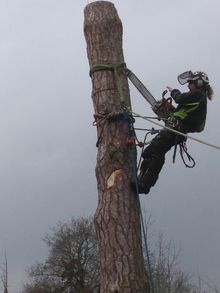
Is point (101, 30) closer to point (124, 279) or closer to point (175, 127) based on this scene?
point (175, 127)

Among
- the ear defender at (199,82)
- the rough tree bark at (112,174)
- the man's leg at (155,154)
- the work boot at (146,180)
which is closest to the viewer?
the rough tree bark at (112,174)

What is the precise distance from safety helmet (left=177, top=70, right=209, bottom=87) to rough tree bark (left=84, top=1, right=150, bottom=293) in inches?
25.7

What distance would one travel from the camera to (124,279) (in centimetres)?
504

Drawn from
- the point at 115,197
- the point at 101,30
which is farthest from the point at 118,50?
the point at 115,197

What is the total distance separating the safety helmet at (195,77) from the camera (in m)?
6.14

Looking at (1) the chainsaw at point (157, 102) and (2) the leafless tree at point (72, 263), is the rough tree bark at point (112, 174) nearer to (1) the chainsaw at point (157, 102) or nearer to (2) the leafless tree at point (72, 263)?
(1) the chainsaw at point (157, 102)

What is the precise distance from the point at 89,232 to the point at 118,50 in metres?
29.4

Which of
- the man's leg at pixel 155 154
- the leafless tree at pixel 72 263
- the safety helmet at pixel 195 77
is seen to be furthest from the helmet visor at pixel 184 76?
the leafless tree at pixel 72 263

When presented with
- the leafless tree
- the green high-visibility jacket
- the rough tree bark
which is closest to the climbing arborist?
the green high-visibility jacket

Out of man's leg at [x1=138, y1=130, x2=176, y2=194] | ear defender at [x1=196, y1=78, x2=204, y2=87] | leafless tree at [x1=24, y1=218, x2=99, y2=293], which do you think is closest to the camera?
man's leg at [x1=138, y1=130, x2=176, y2=194]

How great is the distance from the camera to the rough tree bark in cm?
511

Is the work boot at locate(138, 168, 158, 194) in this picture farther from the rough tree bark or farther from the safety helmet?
the safety helmet

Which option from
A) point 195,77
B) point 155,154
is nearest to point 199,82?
point 195,77

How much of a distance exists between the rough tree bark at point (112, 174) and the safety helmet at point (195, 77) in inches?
25.7
